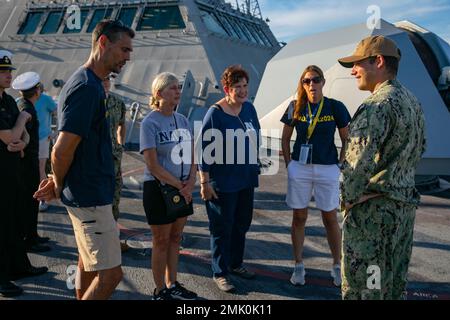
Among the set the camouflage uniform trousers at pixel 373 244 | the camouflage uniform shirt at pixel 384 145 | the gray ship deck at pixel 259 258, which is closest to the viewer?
the camouflage uniform shirt at pixel 384 145

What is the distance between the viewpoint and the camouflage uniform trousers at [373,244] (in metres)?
2.39

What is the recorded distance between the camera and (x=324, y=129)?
149 inches

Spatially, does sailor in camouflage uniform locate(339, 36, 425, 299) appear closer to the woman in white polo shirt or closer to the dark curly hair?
the woman in white polo shirt

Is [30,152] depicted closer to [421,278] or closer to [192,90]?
[421,278]

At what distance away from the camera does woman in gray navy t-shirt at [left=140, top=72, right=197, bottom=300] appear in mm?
3277

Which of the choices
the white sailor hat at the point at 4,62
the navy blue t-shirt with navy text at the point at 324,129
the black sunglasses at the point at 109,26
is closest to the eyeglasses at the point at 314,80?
the navy blue t-shirt with navy text at the point at 324,129

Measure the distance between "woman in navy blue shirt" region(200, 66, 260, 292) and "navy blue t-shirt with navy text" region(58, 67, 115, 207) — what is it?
4.05 feet

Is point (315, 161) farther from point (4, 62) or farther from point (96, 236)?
point (4, 62)

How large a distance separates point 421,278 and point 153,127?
295 cm

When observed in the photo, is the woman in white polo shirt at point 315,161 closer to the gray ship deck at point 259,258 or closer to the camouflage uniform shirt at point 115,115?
the gray ship deck at point 259,258

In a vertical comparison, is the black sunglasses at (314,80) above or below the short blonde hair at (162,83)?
above

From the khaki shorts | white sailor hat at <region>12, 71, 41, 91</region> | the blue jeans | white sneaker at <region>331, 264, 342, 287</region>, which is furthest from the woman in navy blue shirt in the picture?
white sailor hat at <region>12, 71, 41, 91</region>

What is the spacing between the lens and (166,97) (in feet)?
10.9
